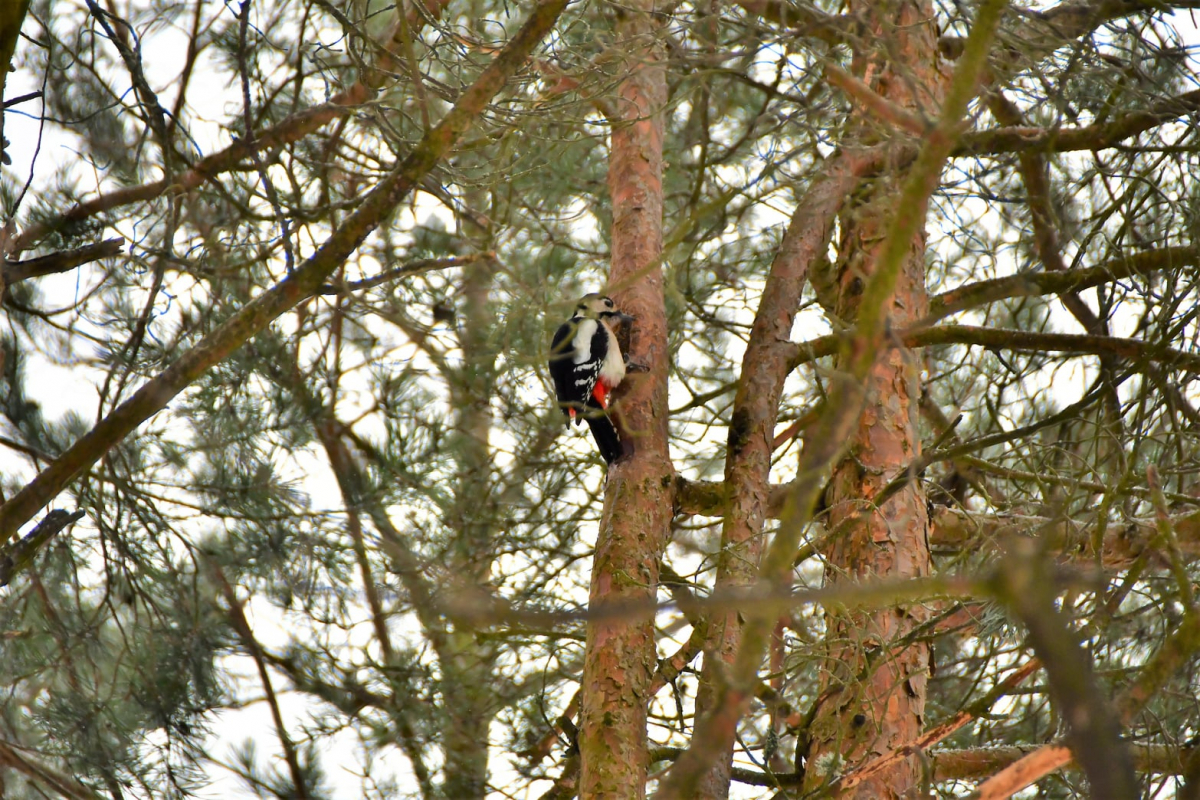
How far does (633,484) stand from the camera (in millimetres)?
2855

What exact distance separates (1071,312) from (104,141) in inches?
125

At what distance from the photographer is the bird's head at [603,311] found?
324cm

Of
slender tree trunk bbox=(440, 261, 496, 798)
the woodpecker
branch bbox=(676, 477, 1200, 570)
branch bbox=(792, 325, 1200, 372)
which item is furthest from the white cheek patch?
branch bbox=(792, 325, 1200, 372)

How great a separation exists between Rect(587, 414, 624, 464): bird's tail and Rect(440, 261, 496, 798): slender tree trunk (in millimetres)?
449

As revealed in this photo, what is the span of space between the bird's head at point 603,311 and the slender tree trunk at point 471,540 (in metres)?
0.36

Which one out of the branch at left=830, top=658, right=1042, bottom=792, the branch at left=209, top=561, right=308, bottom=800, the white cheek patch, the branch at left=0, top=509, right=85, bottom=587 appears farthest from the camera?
the white cheek patch

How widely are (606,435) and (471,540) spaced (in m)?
0.98

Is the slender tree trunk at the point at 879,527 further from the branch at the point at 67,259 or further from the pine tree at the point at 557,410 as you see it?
the branch at the point at 67,259

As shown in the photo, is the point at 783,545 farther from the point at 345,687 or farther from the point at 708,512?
the point at 345,687

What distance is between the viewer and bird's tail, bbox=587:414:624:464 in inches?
125

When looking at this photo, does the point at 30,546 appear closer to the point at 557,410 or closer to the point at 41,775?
the point at 41,775

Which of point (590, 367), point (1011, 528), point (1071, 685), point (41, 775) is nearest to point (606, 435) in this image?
point (590, 367)

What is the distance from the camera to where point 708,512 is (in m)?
3.20

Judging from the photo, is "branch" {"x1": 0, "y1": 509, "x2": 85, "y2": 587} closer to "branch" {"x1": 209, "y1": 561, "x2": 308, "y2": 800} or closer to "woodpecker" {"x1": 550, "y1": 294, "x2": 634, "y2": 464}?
"branch" {"x1": 209, "y1": 561, "x2": 308, "y2": 800}
